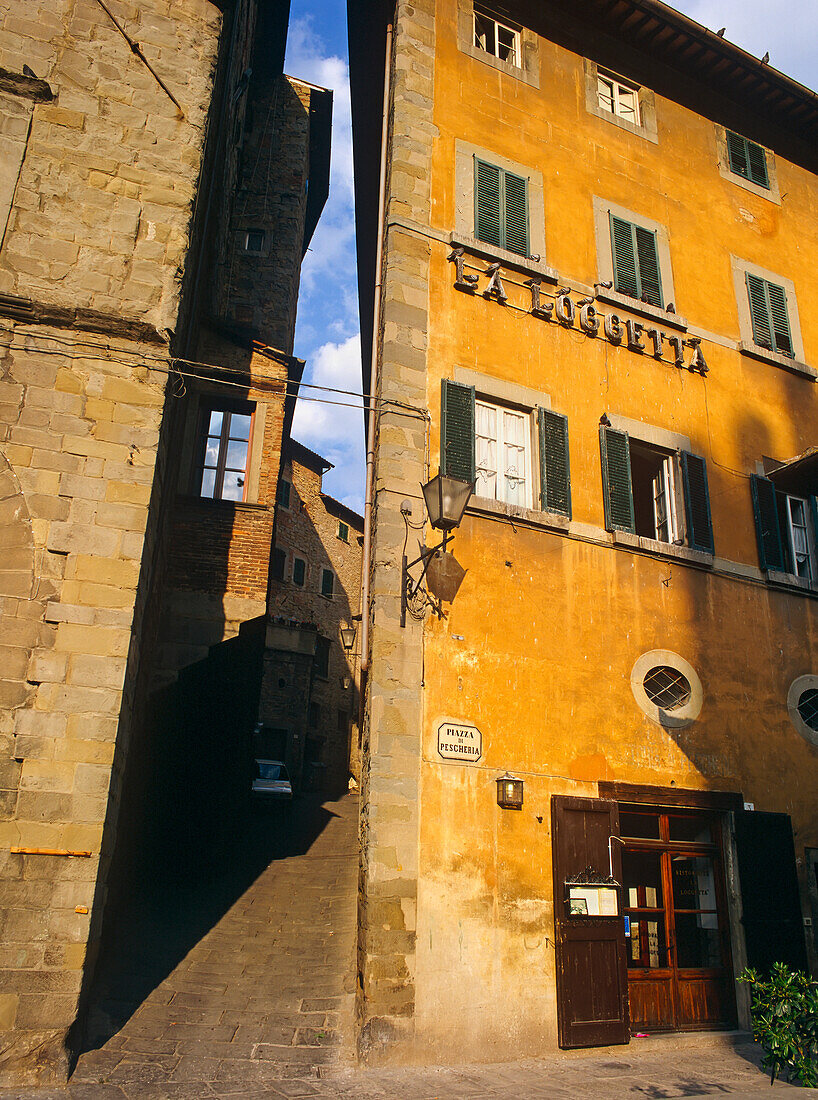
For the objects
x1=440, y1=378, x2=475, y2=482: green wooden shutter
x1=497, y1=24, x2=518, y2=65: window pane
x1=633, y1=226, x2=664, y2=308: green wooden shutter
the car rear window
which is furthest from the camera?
the car rear window

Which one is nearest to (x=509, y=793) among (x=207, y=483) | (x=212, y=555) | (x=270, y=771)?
(x=212, y=555)

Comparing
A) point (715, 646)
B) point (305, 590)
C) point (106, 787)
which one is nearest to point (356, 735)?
point (305, 590)

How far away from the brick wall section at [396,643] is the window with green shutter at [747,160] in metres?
5.51

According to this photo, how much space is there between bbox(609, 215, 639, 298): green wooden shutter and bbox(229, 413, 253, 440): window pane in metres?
5.80

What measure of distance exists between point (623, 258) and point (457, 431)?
4.22 metres

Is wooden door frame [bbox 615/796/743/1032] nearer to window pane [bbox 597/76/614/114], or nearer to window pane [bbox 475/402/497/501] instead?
window pane [bbox 475/402/497/501]

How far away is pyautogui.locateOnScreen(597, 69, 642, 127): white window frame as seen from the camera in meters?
11.4

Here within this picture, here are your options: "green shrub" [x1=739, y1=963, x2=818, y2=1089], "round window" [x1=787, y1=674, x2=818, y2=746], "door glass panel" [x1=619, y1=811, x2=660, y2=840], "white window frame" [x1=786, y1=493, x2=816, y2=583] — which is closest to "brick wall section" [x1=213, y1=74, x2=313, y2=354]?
"white window frame" [x1=786, y1=493, x2=816, y2=583]

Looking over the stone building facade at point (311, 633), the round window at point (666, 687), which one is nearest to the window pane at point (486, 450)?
the round window at point (666, 687)

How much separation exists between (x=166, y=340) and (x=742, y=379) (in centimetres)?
796

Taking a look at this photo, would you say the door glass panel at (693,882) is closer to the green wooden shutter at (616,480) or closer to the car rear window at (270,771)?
the green wooden shutter at (616,480)

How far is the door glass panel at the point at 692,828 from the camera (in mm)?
8156

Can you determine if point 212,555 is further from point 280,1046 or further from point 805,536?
point 805,536

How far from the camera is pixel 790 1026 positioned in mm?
5582
